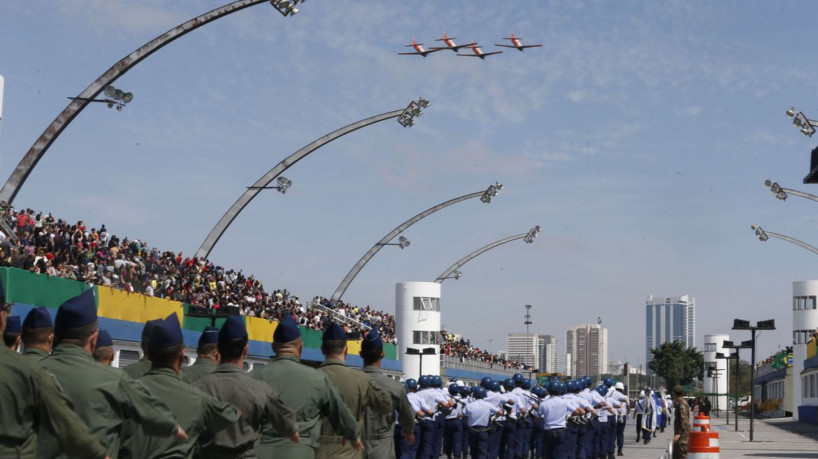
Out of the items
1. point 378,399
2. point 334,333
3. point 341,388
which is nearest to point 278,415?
point 334,333

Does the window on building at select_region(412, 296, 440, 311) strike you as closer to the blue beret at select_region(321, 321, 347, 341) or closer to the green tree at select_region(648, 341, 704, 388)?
the blue beret at select_region(321, 321, 347, 341)

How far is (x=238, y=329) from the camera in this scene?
26.3ft

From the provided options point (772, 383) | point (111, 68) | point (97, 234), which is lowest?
point (772, 383)

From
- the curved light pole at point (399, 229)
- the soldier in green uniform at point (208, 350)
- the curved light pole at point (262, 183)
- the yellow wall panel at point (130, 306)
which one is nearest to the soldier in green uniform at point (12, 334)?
the soldier in green uniform at point (208, 350)

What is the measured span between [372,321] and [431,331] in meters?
5.95

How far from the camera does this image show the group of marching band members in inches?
833

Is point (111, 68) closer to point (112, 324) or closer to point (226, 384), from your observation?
point (112, 324)

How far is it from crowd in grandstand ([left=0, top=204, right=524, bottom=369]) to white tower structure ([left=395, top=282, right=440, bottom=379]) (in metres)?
9.92

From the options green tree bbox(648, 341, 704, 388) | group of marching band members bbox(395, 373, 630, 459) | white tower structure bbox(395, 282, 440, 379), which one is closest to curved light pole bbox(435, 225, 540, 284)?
white tower structure bbox(395, 282, 440, 379)

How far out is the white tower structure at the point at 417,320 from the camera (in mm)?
61281

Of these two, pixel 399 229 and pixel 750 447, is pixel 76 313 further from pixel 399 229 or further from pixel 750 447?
pixel 399 229

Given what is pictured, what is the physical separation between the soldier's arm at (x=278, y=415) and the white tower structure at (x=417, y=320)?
53.3m

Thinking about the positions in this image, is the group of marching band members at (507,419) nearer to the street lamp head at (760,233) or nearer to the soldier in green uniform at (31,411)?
the soldier in green uniform at (31,411)

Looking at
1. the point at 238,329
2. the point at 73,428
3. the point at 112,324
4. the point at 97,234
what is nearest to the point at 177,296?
the point at 97,234
